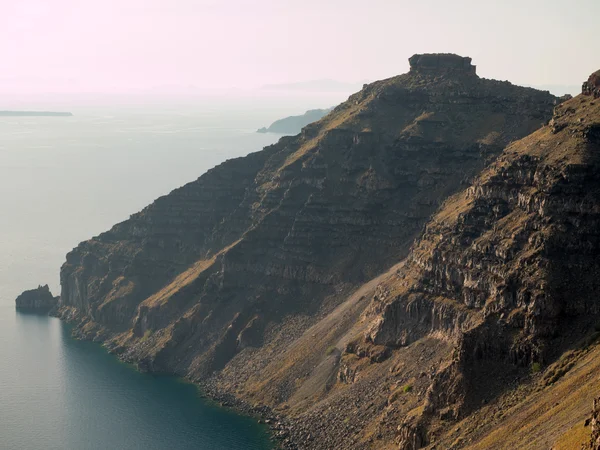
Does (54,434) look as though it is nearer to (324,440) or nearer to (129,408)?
(129,408)

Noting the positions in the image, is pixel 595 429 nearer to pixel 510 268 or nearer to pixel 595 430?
pixel 595 430

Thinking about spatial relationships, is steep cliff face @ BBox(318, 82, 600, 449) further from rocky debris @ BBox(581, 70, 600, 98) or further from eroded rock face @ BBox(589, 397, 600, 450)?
eroded rock face @ BBox(589, 397, 600, 450)

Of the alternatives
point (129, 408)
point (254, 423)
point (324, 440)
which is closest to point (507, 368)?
point (324, 440)

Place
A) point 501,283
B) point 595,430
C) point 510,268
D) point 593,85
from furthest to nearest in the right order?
point 593,85, point 510,268, point 501,283, point 595,430

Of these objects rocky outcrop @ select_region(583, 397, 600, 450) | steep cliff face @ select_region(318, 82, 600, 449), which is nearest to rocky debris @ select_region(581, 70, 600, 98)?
steep cliff face @ select_region(318, 82, 600, 449)

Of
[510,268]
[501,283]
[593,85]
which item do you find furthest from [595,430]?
[593,85]

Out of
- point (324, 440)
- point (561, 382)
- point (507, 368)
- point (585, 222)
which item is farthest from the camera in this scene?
point (324, 440)
